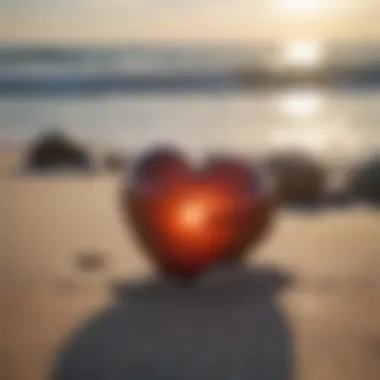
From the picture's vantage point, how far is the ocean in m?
1.37

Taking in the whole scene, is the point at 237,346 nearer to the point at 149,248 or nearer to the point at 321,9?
the point at 149,248

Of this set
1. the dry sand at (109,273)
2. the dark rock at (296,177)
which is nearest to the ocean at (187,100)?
the dark rock at (296,177)

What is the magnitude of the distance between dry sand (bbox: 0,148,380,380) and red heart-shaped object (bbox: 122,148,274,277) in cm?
6

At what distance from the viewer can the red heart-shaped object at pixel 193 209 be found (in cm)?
A: 79

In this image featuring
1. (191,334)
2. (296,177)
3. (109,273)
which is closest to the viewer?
(191,334)

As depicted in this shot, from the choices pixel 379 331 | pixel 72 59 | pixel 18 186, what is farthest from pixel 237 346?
pixel 72 59

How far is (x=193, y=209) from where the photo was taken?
2.57 ft

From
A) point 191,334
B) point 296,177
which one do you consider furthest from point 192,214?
point 296,177

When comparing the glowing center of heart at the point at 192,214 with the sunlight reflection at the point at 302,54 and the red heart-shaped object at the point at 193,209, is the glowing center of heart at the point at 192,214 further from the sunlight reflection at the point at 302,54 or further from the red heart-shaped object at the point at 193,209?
the sunlight reflection at the point at 302,54

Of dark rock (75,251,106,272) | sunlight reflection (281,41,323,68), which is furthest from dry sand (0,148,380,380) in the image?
sunlight reflection (281,41,323,68)

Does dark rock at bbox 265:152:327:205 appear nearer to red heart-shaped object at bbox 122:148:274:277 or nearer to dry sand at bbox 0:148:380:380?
dry sand at bbox 0:148:380:380

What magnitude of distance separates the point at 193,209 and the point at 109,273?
0.43 ft

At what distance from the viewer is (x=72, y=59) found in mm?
1582

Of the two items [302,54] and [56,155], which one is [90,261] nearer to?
[56,155]
